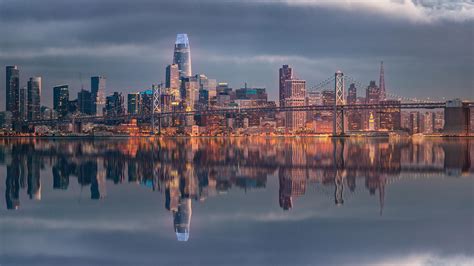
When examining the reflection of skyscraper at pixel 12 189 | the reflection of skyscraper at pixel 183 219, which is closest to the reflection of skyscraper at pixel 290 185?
the reflection of skyscraper at pixel 183 219

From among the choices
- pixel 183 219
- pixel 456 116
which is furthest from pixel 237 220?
pixel 456 116

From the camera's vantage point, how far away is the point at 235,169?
1825 cm

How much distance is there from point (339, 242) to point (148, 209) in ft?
12.3

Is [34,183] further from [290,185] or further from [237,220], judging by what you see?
[237,220]

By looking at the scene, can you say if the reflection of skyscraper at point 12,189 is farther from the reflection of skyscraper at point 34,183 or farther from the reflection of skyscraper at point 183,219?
the reflection of skyscraper at point 183,219

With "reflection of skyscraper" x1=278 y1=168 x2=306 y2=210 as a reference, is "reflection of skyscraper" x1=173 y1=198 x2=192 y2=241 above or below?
below

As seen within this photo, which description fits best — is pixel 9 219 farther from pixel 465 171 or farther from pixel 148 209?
pixel 465 171

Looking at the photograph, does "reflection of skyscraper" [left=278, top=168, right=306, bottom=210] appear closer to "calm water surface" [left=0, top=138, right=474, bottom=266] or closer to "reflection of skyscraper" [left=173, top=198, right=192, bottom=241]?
"calm water surface" [left=0, top=138, right=474, bottom=266]

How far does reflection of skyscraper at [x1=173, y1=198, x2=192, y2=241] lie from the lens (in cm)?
779

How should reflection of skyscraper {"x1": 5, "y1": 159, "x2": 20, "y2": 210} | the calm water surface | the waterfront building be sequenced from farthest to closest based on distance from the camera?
1. the waterfront building
2. reflection of skyscraper {"x1": 5, "y1": 159, "x2": 20, "y2": 210}
3. the calm water surface

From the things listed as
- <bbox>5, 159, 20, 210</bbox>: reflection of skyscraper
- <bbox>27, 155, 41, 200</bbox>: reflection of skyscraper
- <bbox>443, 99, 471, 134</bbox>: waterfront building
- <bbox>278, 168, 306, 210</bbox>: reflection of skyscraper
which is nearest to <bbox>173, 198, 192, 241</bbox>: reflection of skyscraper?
<bbox>278, 168, 306, 210</bbox>: reflection of skyscraper

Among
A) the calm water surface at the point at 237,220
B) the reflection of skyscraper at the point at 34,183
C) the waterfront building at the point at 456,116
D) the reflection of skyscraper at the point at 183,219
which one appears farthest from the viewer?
the waterfront building at the point at 456,116

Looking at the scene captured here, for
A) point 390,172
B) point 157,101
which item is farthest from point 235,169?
point 157,101

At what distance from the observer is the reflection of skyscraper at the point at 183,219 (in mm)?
7788
